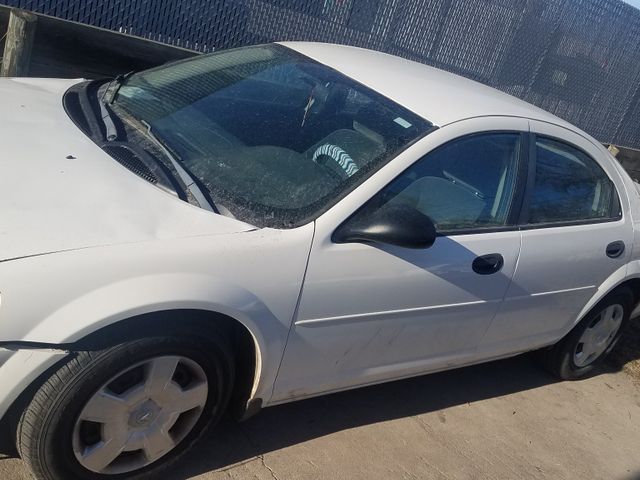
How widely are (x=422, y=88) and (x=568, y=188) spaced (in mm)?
1069

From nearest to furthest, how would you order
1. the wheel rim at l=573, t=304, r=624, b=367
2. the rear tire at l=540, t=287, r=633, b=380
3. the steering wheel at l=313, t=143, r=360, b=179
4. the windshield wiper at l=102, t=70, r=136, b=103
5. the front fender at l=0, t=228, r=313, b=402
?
the front fender at l=0, t=228, r=313, b=402
the steering wheel at l=313, t=143, r=360, b=179
the windshield wiper at l=102, t=70, r=136, b=103
the rear tire at l=540, t=287, r=633, b=380
the wheel rim at l=573, t=304, r=624, b=367

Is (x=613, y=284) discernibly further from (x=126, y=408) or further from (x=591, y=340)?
(x=126, y=408)

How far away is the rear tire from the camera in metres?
4.33

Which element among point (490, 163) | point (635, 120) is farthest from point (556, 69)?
point (490, 163)

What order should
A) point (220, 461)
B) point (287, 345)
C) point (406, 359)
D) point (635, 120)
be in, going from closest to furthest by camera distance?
1. point (287, 345)
2. point (220, 461)
3. point (406, 359)
4. point (635, 120)

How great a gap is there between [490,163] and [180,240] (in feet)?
5.57

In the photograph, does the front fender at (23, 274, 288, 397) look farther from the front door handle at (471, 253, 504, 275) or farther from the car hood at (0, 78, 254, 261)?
the front door handle at (471, 253, 504, 275)

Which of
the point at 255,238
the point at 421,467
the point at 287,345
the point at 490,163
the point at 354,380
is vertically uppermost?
the point at 490,163

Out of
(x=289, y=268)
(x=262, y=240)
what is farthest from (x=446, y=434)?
(x=262, y=240)

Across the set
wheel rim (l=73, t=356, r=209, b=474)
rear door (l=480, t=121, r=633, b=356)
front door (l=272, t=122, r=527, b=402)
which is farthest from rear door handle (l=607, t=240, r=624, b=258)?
wheel rim (l=73, t=356, r=209, b=474)

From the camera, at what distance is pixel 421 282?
307 centimetres

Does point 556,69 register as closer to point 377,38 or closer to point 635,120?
point 635,120

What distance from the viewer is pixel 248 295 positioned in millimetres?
2584

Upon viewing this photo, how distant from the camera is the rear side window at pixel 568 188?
3.67 metres
